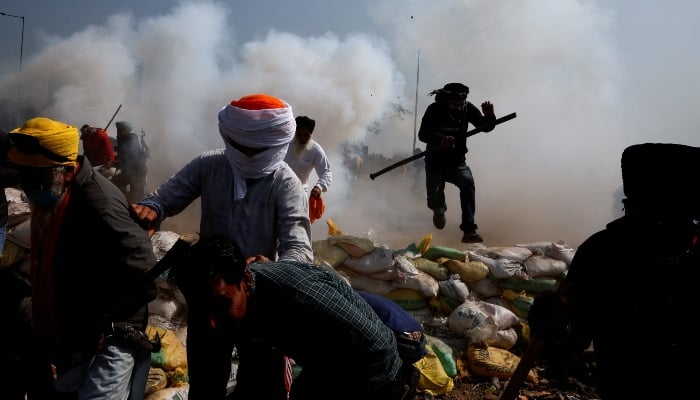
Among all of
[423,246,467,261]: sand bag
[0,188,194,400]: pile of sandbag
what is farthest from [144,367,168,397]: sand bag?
[423,246,467,261]: sand bag

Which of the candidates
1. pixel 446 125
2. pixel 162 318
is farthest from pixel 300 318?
pixel 446 125

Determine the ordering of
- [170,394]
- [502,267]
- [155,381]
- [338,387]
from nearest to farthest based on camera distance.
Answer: [338,387], [170,394], [155,381], [502,267]

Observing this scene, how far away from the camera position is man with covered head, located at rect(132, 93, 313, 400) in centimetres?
225

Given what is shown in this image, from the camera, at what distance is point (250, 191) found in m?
2.29

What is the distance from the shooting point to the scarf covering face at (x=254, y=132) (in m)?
2.25

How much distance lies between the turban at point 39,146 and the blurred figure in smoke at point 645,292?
183 cm

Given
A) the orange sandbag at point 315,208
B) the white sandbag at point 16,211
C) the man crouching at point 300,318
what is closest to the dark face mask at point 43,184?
the man crouching at point 300,318

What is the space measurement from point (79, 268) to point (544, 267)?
15.3 feet

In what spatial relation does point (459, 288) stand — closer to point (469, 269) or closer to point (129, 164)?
→ point (469, 269)

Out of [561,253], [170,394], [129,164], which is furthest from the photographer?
[129,164]

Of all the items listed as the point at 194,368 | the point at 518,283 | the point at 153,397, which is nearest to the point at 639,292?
the point at 194,368

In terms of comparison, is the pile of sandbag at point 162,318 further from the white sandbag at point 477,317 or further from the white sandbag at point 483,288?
the white sandbag at point 483,288

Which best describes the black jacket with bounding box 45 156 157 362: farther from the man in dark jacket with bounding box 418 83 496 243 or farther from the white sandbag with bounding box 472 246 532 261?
the white sandbag with bounding box 472 246 532 261

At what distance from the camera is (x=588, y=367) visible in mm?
4723
